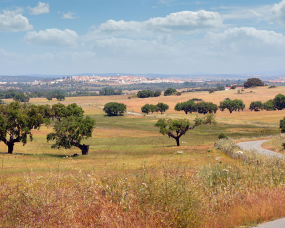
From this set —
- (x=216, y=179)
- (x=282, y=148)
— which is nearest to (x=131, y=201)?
(x=216, y=179)

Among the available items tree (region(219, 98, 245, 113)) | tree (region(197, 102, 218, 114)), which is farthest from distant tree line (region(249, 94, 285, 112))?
tree (region(197, 102, 218, 114))

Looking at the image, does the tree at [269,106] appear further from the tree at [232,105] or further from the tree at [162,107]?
the tree at [162,107]

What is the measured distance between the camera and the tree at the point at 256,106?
164 meters

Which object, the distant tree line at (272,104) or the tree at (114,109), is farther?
the distant tree line at (272,104)

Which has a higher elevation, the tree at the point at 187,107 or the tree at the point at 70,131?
the tree at the point at 70,131

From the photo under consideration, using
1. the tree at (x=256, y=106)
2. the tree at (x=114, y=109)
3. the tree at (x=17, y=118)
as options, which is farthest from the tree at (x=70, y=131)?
the tree at (x=256, y=106)

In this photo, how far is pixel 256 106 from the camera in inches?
6486

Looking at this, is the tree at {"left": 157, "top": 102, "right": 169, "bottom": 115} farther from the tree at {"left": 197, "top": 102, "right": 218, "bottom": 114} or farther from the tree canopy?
the tree at {"left": 197, "top": 102, "right": 218, "bottom": 114}

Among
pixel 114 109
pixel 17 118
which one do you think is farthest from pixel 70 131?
pixel 114 109

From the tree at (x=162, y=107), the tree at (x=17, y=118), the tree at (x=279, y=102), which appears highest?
the tree at (x=17, y=118)

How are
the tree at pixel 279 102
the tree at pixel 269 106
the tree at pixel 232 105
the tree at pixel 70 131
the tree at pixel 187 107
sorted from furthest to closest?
the tree at pixel 232 105 → the tree at pixel 187 107 → the tree at pixel 279 102 → the tree at pixel 269 106 → the tree at pixel 70 131

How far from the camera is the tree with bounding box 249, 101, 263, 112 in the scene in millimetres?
163562

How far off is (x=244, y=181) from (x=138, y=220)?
5268 millimetres

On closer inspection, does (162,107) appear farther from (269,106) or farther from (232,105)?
(269,106)
